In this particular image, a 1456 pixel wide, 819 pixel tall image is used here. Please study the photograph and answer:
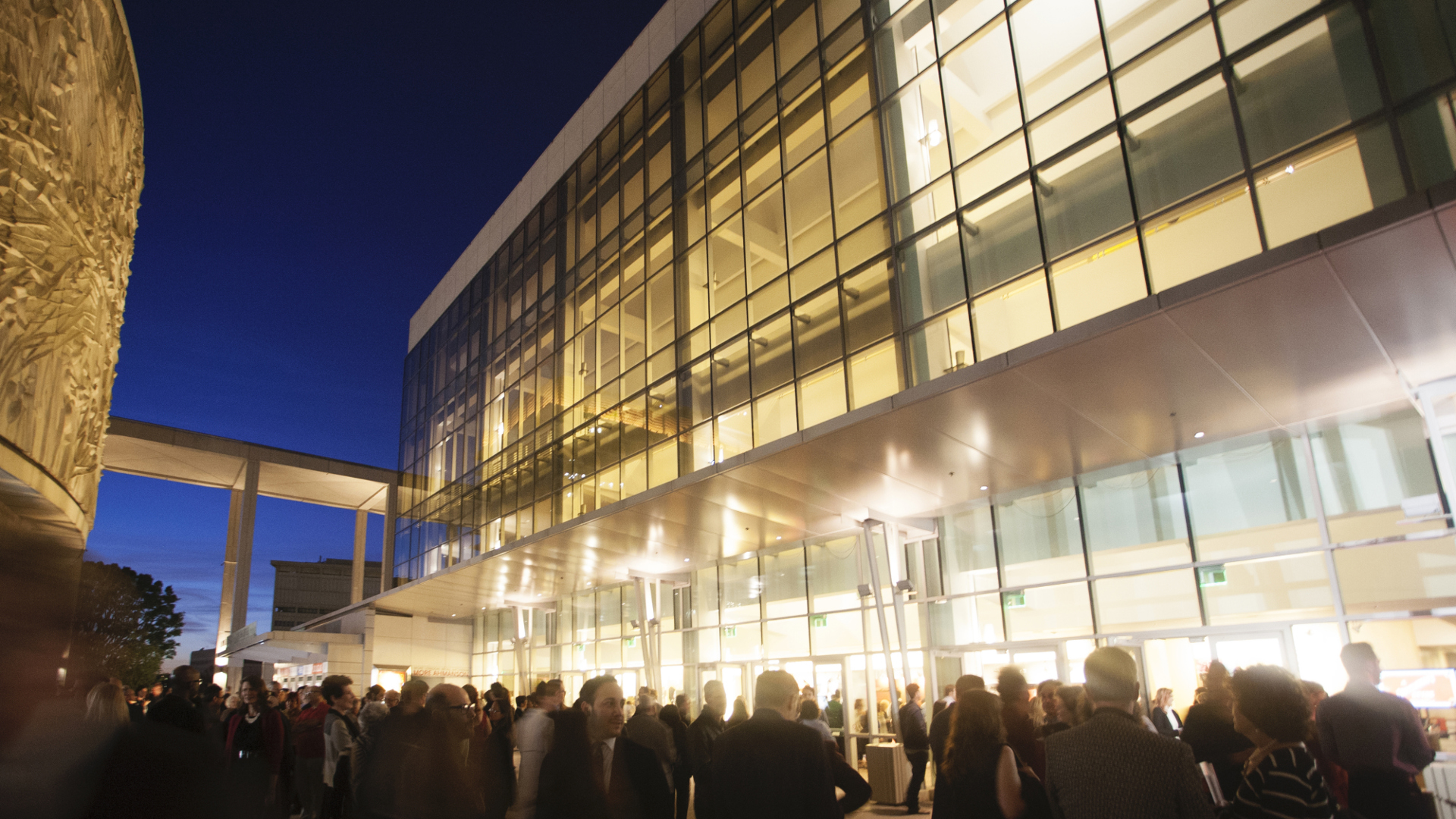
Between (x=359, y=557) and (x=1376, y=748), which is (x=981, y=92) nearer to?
(x=1376, y=748)

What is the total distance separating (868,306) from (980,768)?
10642 mm

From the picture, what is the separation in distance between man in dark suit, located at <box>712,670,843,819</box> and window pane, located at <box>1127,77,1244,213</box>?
30.6 feet

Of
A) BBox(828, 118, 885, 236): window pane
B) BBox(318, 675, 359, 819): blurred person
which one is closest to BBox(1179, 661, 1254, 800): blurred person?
BBox(318, 675, 359, 819): blurred person

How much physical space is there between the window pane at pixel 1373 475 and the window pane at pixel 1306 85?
4655mm

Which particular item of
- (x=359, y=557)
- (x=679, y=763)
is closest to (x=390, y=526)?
(x=359, y=557)

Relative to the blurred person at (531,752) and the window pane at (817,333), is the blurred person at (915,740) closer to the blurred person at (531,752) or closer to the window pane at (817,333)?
the window pane at (817,333)

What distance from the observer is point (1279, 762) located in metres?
3.68

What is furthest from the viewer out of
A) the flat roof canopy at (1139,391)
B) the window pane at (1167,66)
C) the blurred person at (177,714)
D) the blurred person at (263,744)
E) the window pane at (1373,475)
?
the window pane at (1373,475)

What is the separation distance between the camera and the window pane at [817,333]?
15.0 meters

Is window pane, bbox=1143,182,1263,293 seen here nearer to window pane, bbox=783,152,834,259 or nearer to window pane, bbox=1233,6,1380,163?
window pane, bbox=1233,6,1380,163

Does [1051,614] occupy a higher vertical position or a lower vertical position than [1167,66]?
lower

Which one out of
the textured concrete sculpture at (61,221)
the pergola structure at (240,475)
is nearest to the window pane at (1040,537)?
the textured concrete sculpture at (61,221)

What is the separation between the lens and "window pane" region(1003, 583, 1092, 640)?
47.3 feet

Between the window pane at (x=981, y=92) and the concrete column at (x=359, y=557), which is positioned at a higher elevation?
the window pane at (x=981, y=92)
